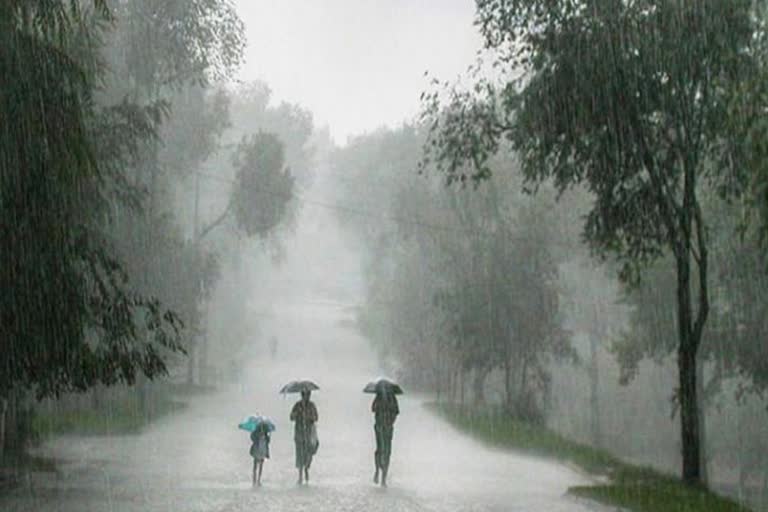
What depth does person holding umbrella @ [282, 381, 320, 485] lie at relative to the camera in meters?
19.6

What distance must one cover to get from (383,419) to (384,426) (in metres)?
0.21

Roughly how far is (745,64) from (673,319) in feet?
56.6

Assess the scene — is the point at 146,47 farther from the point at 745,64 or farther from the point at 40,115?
the point at 40,115

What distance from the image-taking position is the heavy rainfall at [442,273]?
13719 mm

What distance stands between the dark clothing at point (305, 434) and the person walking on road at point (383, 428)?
1.11m

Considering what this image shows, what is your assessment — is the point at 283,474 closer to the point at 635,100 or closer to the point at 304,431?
the point at 304,431

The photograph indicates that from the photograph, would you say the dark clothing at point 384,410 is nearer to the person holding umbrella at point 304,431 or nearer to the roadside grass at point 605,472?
the person holding umbrella at point 304,431

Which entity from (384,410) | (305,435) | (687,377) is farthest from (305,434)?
(687,377)

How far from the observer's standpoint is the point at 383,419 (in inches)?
800

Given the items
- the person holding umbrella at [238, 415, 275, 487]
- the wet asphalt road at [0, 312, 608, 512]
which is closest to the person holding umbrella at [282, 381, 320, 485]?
the wet asphalt road at [0, 312, 608, 512]

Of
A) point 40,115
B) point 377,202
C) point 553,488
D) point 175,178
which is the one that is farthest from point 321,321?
point 40,115

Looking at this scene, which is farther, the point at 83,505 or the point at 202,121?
the point at 202,121

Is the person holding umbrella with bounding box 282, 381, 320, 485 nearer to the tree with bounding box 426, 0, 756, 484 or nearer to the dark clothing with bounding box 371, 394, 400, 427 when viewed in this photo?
the dark clothing with bounding box 371, 394, 400, 427

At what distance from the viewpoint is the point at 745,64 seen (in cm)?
1891
